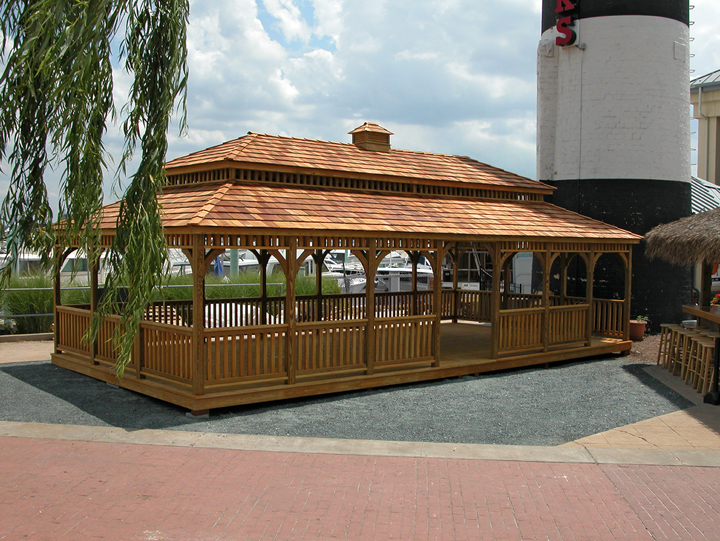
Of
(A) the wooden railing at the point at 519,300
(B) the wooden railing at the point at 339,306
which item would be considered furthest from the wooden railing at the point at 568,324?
(B) the wooden railing at the point at 339,306

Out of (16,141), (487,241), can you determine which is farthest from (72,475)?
(487,241)

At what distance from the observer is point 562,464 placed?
7328mm

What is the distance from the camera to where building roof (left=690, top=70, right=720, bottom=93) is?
29.2 m

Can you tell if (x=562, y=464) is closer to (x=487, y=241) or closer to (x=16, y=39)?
(x=487, y=241)

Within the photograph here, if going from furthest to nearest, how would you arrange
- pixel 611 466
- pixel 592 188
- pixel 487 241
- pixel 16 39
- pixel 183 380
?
pixel 592 188
pixel 487 241
pixel 183 380
pixel 611 466
pixel 16 39

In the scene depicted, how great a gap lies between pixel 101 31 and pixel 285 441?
493 centimetres

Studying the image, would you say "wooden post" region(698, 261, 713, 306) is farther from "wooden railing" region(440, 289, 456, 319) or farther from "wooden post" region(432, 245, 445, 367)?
"wooden railing" region(440, 289, 456, 319)

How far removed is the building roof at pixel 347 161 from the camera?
11477 mm

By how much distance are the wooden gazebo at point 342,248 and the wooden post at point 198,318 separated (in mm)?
18

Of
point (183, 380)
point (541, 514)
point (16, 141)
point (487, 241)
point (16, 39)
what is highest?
point (16, 39)

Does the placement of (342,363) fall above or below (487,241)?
below

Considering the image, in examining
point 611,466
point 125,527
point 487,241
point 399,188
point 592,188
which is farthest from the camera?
point 592,188

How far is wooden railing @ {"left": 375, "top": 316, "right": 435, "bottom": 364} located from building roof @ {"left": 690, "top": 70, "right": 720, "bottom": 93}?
24.4m

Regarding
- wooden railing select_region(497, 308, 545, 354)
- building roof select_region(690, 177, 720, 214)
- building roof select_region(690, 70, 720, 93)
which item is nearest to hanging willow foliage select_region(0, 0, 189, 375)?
wooden railing select_region(497, 308, 545, 354)
